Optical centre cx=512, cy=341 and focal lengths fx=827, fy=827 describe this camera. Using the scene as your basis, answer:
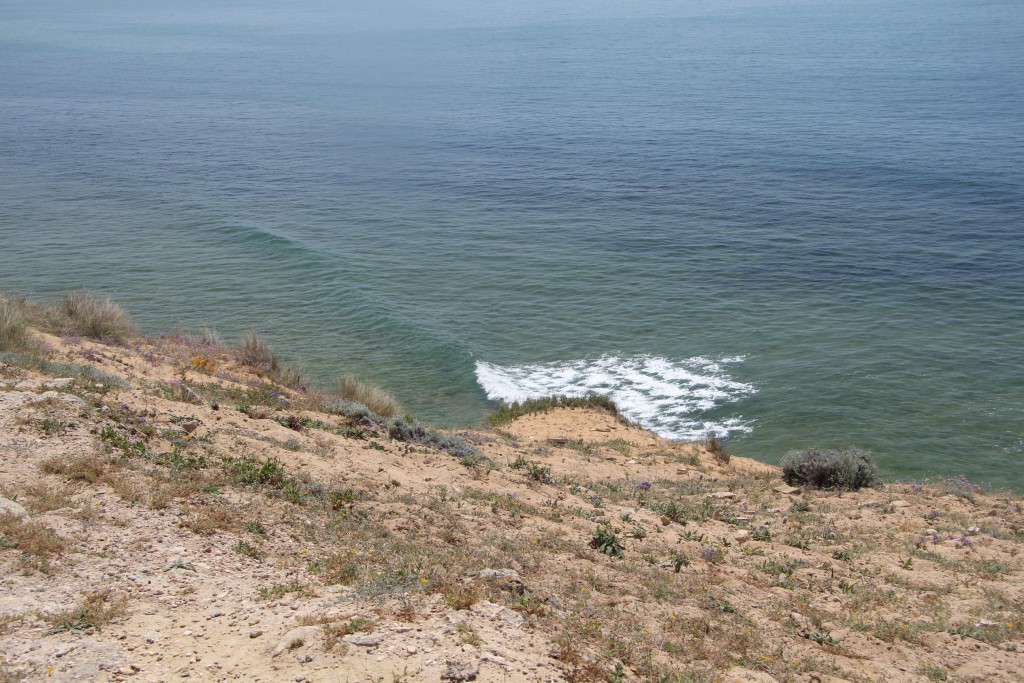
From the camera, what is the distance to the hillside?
6.76 m

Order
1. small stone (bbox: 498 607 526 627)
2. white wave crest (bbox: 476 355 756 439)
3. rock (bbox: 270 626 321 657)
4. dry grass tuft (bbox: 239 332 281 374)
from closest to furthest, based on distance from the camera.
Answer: rock (bbox: 270 626 321 657) → small stone (bbox: 498 607 526 627) → dry grass tuft (bbox: 239 332 281 374) → white wave crest (bbox: 476 355 756 439)

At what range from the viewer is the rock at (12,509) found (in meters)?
8.03

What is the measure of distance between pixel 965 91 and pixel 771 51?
125 ft

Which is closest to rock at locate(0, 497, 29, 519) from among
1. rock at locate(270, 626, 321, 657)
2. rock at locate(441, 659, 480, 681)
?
rock at locate(270, 626, 321, 657)

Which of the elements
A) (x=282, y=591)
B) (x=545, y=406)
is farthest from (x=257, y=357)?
(x=282, y=591)

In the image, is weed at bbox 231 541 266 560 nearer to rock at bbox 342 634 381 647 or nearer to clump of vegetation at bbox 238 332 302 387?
rock at bbox 342 634 381 647

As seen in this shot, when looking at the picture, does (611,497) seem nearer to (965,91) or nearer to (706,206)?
(706,206)

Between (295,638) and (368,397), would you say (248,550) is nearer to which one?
(295,638)

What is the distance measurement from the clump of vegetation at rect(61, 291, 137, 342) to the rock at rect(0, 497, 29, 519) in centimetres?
1105

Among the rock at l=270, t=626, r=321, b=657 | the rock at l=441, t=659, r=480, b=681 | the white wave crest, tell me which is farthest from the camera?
the white wave crest

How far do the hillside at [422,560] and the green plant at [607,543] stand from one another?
47 mm

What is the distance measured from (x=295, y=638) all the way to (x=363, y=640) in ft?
1.79

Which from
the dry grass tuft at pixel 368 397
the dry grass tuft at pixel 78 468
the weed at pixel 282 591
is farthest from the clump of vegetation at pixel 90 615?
the dry grass tuft at pixel 368 397

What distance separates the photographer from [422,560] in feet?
27.6
